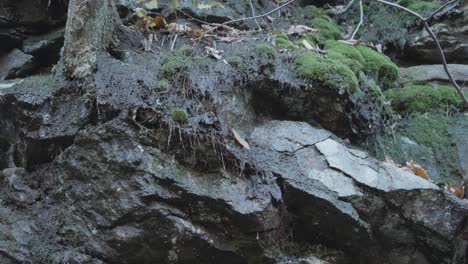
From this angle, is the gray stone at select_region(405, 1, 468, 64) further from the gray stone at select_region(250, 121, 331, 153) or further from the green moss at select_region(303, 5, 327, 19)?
the gray stone at select_region(250, 121, 331, 153)

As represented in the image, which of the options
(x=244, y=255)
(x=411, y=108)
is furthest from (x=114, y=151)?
(x=411, y=108)

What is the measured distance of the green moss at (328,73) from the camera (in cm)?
457

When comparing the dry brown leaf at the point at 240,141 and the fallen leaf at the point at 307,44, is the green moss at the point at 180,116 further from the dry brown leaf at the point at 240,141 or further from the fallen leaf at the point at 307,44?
the fallen leaf at the point at 307,44

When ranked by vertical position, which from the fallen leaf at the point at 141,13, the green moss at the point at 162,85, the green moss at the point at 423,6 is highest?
the green moss at the point at 423,6

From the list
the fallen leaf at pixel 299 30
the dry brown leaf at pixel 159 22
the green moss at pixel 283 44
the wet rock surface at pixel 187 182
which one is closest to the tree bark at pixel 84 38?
the wet rock surface at pixel 187 182

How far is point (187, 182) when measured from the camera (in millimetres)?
3523

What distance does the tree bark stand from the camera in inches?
161

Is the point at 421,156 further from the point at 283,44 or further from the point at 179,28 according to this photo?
the point at 179,28

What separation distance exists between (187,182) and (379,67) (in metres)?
3.72

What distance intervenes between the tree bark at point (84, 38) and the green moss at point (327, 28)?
143 inches

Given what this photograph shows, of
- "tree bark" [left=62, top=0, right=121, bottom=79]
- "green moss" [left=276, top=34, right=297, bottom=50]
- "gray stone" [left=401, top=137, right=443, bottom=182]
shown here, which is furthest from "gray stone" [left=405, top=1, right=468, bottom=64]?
"tree bark" [left=62, top=0, right=121, bottom=79]

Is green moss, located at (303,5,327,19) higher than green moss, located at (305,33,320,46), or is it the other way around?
green moss, located at (303,5,327,19)

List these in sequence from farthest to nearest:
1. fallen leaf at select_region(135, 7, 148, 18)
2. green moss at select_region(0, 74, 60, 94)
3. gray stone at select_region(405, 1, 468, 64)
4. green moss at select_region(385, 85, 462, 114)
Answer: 1. gray stone at select_region(405, 1, 468, 64)
2. green moss at select_region(385, 85, 462, 114)
3. fallen leaf at select_region(135, 7, 148, 18)
4. green moss at select_region(0, 74, 60, 94)

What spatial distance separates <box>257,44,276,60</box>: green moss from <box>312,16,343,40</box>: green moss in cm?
218
